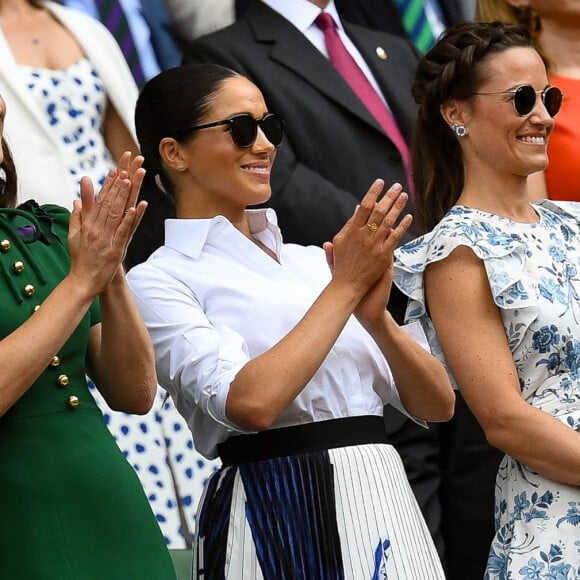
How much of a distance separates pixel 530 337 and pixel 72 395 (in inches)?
47.9

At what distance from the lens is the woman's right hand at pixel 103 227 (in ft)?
10.4

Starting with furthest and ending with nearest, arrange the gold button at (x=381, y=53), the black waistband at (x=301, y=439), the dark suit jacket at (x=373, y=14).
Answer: the dark suit jacket at (x=373, y=14) < the gold button at (x=381, y=53) < the black waistband at (x=301, y=439)

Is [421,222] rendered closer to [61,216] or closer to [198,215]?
[198,215]

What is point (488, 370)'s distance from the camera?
3.83 m

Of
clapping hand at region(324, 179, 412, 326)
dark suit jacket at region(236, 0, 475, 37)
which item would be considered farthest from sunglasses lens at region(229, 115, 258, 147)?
dark suit jacket at region(236, 0, 475, 37)

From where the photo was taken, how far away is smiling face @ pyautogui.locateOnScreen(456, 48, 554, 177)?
13.7ft

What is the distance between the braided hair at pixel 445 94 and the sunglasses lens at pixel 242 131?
25.2 inches

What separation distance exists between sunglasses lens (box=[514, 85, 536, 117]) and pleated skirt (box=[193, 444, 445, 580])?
1113 mm

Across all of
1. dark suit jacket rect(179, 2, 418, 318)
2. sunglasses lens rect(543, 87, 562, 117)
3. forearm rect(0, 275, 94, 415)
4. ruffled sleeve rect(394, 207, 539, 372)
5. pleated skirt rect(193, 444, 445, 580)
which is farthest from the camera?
dark suit jacket rect(179, 2, 418, 318)

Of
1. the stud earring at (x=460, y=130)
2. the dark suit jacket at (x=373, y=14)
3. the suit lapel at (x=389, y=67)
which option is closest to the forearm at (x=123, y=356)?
the stud earring at (x=460, y=130)

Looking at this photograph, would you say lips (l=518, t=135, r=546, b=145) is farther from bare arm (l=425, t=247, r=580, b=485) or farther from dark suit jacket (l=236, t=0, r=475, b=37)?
dark suit jacket (l=236, t=0, r=475, b=37)

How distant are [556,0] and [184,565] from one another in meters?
2.28

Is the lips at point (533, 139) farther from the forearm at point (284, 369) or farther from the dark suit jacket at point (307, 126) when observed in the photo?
the forearm at point (284, 369)

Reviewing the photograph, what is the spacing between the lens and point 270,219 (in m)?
3.95
